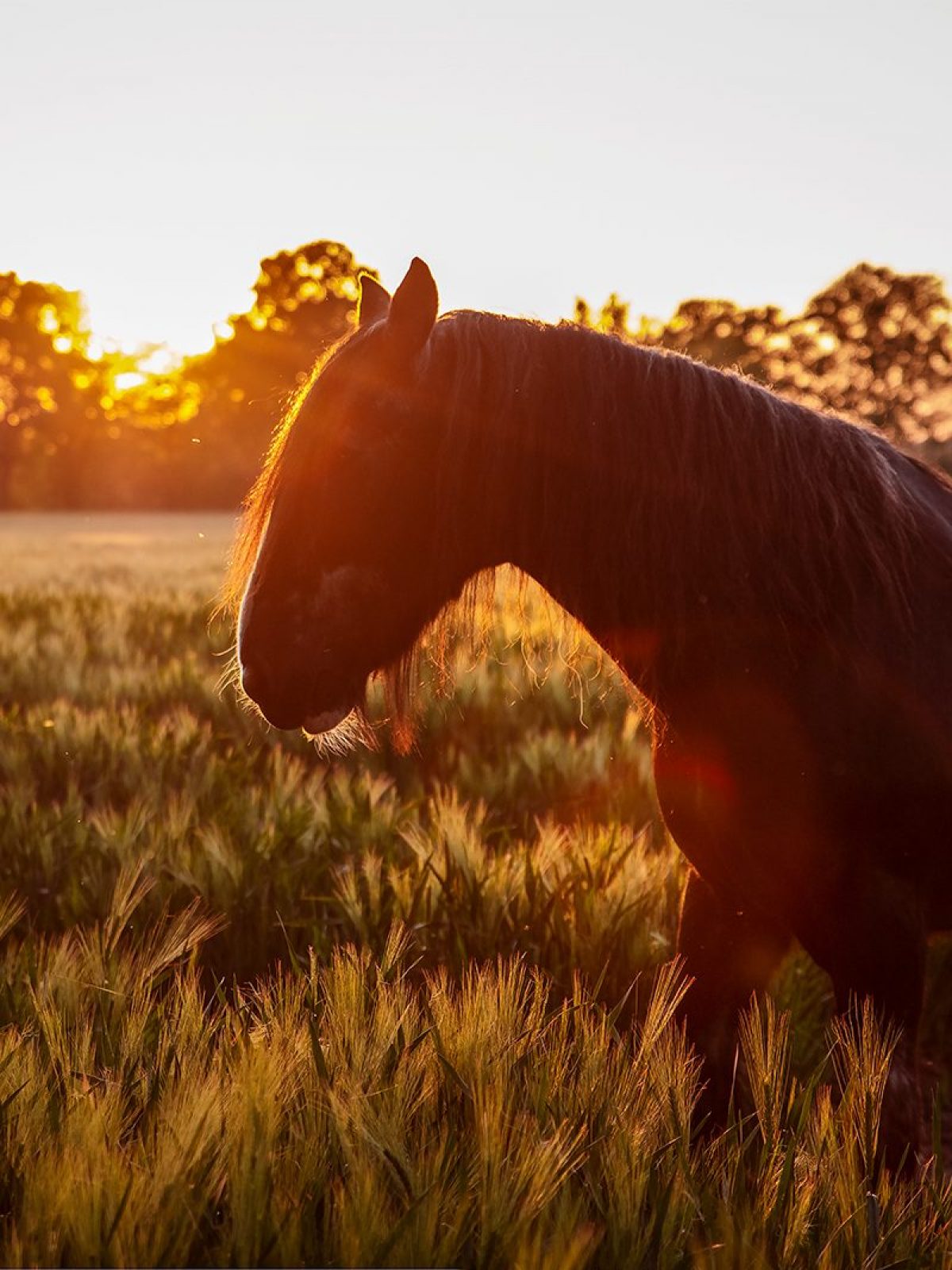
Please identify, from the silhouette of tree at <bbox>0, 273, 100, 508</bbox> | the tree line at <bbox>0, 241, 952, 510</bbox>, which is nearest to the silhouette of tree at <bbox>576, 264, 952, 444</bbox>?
the tree line at <bbox>0, 241, 952, 510</bbox>

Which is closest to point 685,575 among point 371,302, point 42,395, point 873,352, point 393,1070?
point 371,302

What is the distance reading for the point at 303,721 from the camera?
6.20 ft

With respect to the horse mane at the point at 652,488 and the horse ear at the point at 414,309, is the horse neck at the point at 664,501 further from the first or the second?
the horse ear at the point at 414,309

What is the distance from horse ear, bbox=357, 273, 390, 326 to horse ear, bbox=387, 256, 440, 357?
0.73 feet

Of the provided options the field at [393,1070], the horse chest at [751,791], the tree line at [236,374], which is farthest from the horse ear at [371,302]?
the tree line at [236,374]

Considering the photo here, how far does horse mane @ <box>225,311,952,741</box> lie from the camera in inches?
72.2

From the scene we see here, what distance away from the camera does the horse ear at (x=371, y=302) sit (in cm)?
198

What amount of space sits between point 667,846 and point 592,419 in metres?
1.88

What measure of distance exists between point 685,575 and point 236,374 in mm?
57721

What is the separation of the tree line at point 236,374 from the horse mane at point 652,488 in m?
39.6

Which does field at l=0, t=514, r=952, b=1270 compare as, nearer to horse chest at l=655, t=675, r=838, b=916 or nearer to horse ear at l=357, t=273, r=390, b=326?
horse chest at l=655, t=675, r=838, b=916

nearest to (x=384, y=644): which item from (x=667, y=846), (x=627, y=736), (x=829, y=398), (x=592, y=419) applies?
(x=592, y=419)

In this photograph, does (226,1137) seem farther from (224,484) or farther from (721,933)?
(224,484)

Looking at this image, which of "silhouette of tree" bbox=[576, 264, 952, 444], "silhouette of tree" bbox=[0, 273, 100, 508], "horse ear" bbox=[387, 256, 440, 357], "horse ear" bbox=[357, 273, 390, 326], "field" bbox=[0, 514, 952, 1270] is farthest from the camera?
"silhouette of tree" bbox=[0, 273, 100, 508]
